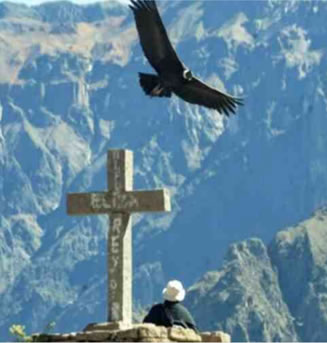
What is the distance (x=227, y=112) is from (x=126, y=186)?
5.42 metres

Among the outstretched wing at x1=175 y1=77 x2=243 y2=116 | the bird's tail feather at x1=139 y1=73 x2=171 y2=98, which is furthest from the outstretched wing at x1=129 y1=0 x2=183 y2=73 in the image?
the outstretched wing at x1=175 y1=77 x2=243 y2=116

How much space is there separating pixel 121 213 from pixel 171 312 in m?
2.39

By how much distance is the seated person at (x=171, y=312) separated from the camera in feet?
107

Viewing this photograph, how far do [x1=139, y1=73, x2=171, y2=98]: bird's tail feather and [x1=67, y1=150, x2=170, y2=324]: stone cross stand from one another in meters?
4.60

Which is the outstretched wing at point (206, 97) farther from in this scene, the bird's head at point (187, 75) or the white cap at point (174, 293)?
the white cap at point (174, 293)

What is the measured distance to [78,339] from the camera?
31781 mm

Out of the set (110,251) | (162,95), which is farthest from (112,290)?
(162,95)

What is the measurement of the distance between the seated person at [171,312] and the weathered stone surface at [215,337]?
0.34 metres

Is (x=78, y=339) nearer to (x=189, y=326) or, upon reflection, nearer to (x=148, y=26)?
(x=189, y=326)

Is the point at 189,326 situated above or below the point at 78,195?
below

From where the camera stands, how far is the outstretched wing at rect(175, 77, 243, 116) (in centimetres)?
3969

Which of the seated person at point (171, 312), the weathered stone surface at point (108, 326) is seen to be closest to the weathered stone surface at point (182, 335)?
the seated person at point (171, 312)

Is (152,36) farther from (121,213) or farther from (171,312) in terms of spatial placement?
(171,312)

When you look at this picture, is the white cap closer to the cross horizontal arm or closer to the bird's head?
the cross horizontal arm
